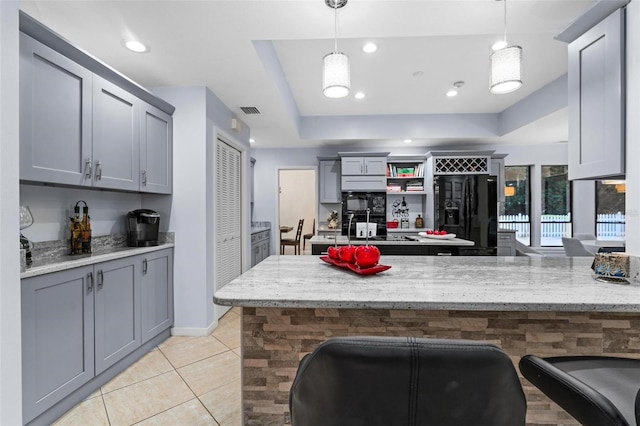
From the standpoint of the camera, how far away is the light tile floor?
1834 millimetres

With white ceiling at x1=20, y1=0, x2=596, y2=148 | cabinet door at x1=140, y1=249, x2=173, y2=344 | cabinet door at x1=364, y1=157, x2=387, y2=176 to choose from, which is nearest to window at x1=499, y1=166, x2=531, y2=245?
white ceiling at x1=20, y1=0, x2=596, y2=148

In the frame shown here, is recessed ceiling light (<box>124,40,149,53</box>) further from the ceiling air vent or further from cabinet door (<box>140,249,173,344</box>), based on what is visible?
cabinet door (<box>140,249,173,344</box>)

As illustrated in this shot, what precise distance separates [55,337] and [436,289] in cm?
211

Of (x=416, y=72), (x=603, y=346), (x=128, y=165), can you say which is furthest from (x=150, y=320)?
(x=416, y=72)

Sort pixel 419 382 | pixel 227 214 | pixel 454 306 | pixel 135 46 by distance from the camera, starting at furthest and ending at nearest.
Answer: pixel 227 214 < pixel 135 46 < pixel 454 306 < pixel 419 382

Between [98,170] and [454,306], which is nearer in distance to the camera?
[454,306]

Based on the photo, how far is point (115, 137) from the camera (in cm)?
243

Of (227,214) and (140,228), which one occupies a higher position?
(227,214)

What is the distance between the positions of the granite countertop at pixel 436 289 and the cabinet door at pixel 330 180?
4173 millimetres

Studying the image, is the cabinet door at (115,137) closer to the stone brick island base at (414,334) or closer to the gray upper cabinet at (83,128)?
the gray upper cabinet at (83,128)

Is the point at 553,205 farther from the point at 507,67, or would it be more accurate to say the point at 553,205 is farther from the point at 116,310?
the point at 116,310

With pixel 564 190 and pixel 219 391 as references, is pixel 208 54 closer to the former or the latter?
pixel 219 391

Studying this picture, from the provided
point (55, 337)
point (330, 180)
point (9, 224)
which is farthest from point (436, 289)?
point (330, 180)

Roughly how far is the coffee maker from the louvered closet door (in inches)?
29.3
